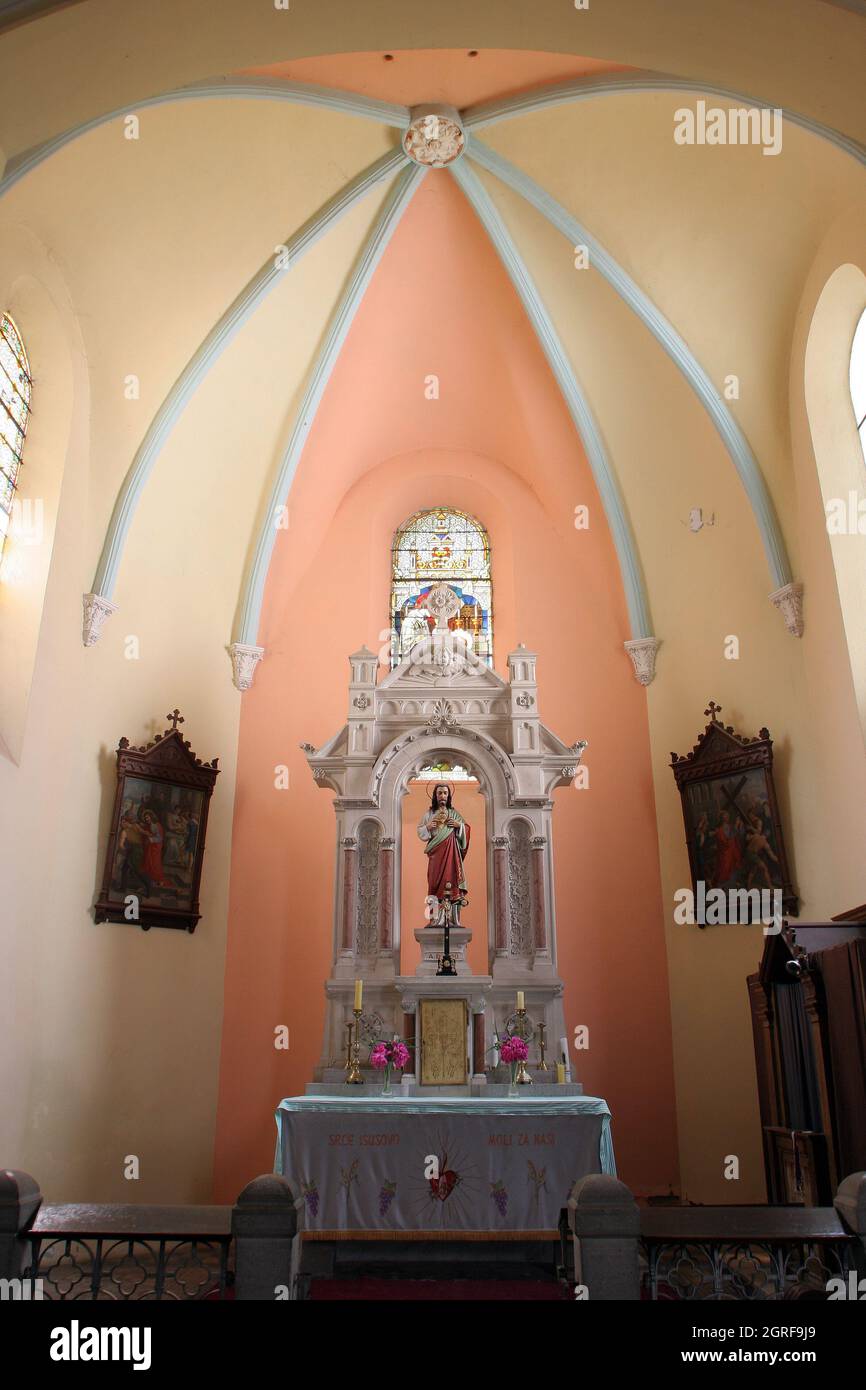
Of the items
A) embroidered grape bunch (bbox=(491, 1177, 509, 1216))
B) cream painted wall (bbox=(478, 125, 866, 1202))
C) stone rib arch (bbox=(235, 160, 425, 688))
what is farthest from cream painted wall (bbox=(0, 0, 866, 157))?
embroidered grape bunch (bbox=(491, 1177, 509, 1216))

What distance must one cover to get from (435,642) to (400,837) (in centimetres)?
199

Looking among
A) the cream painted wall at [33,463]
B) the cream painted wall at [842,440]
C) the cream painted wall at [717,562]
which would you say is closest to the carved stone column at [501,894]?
the cream painted wall at [717,562]

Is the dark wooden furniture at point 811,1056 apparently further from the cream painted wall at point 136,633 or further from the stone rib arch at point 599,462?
the cream painted wall at point 136,633

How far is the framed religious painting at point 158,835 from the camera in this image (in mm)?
9820

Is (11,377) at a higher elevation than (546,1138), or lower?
higher

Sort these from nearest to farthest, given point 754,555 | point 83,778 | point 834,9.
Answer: point 834,9 → point 83,778 → point 754,555

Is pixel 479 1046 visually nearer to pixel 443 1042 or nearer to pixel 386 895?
pixel 443 1042

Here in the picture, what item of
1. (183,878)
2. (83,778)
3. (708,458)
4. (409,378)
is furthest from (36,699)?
(708,458)

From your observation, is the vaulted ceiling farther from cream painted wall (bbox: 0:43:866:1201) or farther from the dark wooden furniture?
the dark wooden furniture

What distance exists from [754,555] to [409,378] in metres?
4.58

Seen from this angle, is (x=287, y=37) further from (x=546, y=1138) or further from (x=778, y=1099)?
(x=778, y=1099)

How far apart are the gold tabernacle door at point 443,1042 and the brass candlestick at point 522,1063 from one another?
0.43 meters

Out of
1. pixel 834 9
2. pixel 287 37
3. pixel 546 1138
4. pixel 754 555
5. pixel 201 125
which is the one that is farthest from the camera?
pixel 754 555

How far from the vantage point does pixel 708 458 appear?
11000mm
